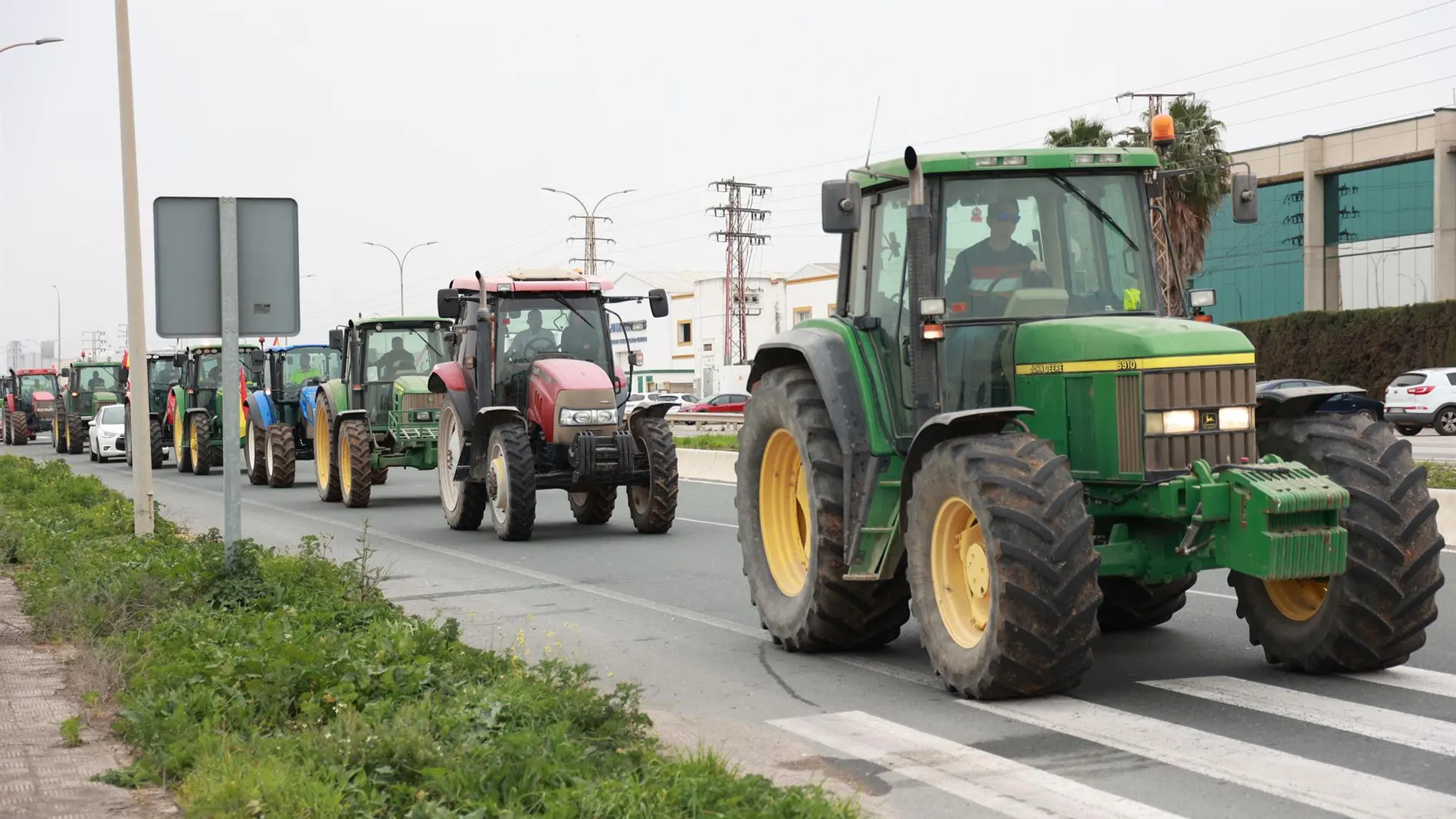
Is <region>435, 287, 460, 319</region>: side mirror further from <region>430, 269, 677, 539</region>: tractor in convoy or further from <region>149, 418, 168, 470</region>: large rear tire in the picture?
<region>149, 418, 168, 470</region>: large rear tire

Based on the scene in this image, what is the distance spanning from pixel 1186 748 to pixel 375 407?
697 inches

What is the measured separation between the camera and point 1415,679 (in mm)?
8125

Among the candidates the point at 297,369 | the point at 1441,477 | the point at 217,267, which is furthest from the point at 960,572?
the point at 297,369

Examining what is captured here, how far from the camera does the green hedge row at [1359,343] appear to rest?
127 feet

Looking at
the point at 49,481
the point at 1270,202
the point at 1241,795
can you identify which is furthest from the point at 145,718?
the point at 1270,202

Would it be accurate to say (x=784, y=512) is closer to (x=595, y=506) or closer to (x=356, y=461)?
(x=595, y=506)

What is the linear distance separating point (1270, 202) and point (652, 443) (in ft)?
132

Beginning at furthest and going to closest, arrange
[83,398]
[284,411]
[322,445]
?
1. [83,398]
2. [284,411]
3. [322,445]

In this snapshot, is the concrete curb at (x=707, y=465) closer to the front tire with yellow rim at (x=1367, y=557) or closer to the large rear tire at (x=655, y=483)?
the large rear tire at (x=655, y=483)

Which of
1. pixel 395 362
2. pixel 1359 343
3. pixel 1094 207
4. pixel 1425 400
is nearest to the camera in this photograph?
pixel 1094 207

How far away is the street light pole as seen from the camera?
14.6 meters

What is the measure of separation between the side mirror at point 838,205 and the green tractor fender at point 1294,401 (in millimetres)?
2314

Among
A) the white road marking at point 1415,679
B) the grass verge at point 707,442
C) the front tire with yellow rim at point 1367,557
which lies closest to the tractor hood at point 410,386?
the grass verge at point 707,442

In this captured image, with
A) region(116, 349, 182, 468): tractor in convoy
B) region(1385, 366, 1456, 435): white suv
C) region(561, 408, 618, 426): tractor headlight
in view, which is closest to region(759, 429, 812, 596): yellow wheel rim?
region(561, 408, 618, 426): tractor headlight
